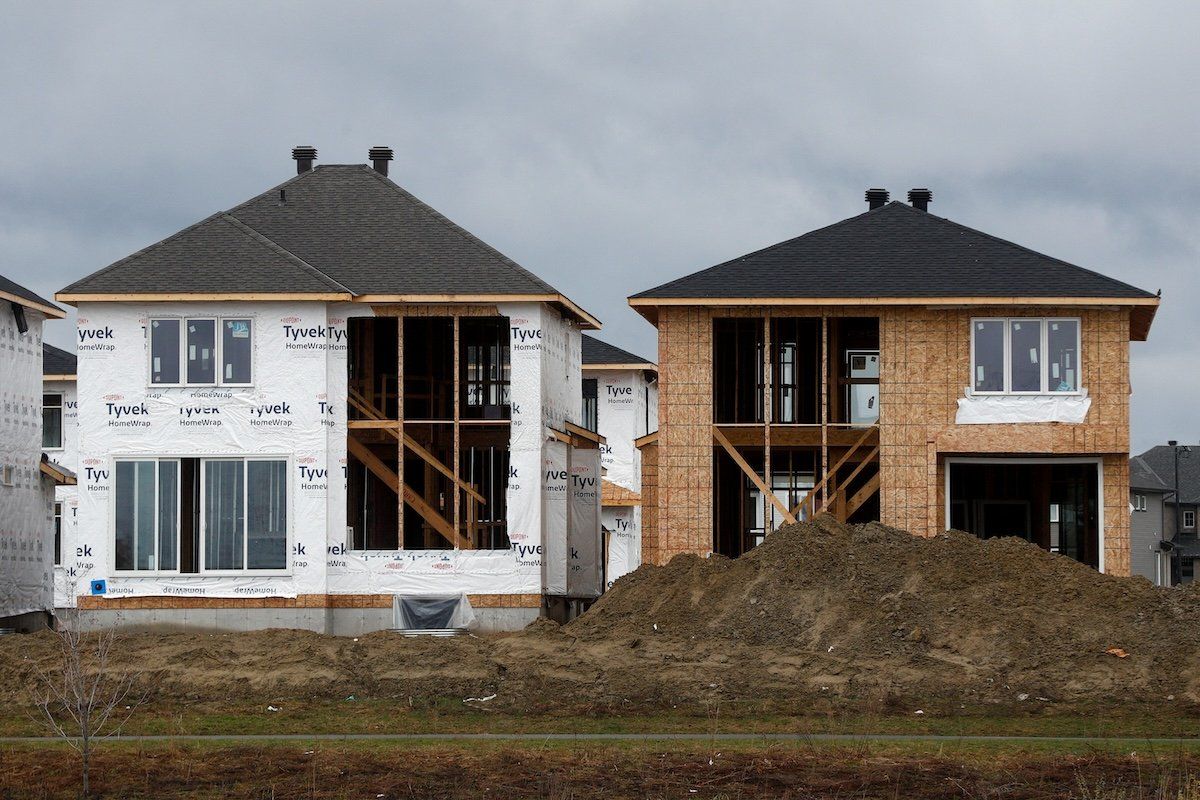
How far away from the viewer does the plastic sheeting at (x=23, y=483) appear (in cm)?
3897

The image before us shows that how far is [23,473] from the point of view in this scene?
1578 inches

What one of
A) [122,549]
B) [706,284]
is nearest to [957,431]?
[706,284]

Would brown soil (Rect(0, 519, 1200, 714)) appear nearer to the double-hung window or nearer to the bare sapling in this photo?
the bare sapling

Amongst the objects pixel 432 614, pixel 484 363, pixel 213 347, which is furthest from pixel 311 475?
pixel 484 363

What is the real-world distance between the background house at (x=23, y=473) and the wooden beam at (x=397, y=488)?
27.8 ft

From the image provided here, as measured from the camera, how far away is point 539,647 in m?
27.6

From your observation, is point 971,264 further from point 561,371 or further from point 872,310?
point 561,371

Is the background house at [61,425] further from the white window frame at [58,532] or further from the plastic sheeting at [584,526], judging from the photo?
the plastic sheeting at [584,526]

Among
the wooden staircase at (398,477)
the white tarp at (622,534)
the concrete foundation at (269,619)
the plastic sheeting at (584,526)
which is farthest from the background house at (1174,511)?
the concrete foundation at (269,619)

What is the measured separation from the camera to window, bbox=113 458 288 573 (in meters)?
33.7

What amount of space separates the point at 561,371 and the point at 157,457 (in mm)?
8396

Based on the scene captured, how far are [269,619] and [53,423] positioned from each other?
73.9 feet

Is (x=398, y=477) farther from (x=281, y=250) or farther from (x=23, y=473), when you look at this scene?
(x=23, y=473)

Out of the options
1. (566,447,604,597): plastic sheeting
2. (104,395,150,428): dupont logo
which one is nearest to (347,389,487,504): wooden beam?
(566,447,604,597): plastic sheeting
